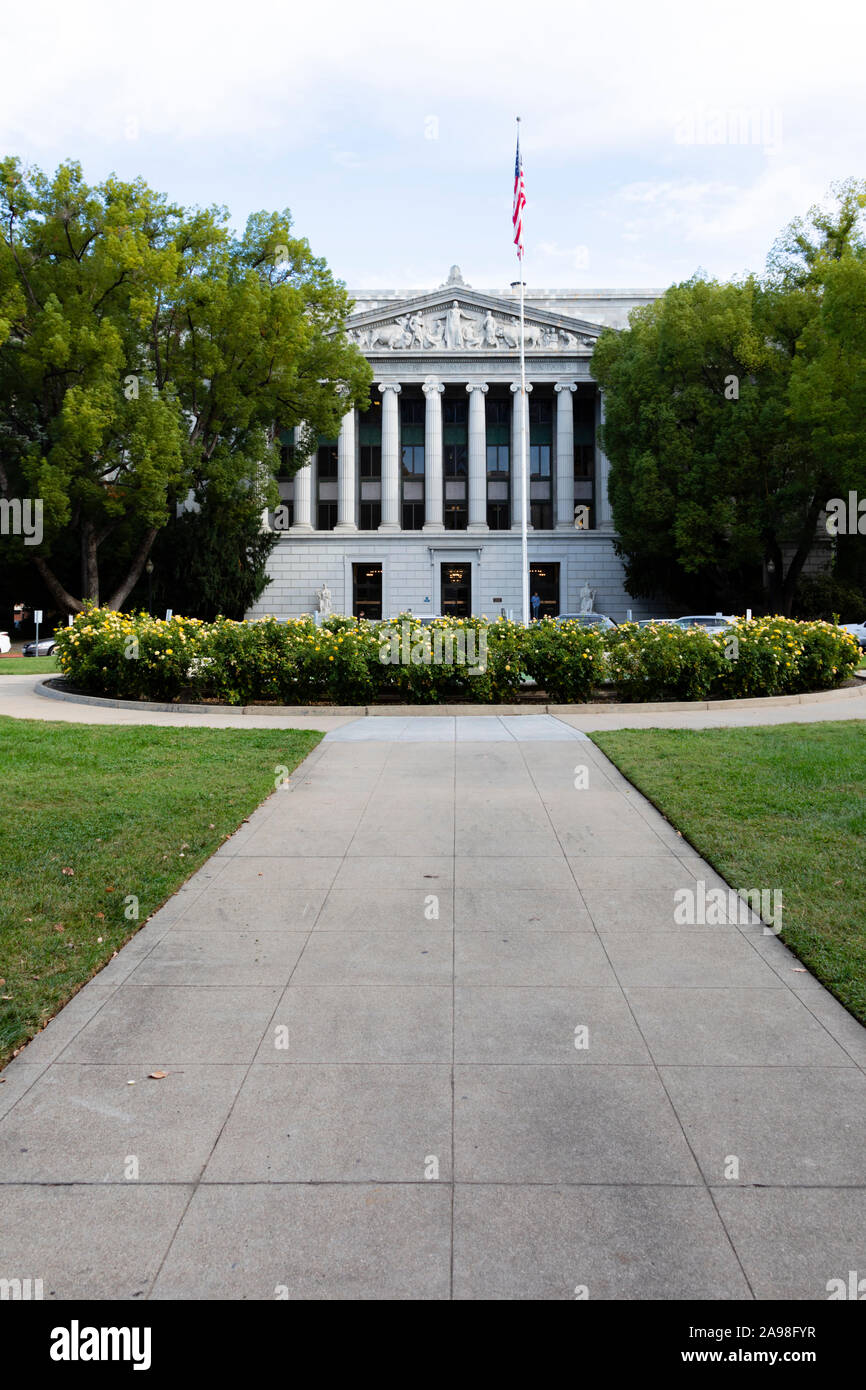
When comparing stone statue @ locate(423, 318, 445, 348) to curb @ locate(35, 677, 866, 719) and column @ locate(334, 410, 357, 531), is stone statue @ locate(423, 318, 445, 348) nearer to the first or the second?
column @ locate(334, 410, 357, 531)

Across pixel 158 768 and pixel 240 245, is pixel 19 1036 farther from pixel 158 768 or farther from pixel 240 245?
pixel 240 245

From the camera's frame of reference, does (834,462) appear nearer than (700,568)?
Yes

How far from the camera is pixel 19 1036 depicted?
4586mm

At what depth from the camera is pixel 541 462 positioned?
56281 mm

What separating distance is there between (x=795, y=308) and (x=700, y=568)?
38.7 ft

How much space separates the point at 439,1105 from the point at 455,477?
179ft

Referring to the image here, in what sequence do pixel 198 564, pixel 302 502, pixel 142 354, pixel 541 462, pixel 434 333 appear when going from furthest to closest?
pixel 541 462 → pixel 302 502 → pixel 434 333 → pixel 198 564 → pixel 142 354

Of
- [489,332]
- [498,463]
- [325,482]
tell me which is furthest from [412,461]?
[489,332]

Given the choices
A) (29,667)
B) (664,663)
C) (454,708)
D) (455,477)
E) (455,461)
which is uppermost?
(455,461)

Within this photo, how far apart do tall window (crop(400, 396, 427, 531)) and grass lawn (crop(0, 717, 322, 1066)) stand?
144 ft

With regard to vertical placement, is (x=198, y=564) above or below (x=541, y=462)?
below

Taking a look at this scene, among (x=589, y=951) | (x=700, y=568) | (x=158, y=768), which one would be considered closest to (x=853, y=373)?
(x=700, y=568)

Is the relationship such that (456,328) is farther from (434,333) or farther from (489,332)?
(489,332)

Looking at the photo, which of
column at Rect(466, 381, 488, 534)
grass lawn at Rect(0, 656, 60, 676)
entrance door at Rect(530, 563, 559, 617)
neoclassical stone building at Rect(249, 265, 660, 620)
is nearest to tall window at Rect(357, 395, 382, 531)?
neoclassical stone building at Rect(249, 265, 660, 620)
